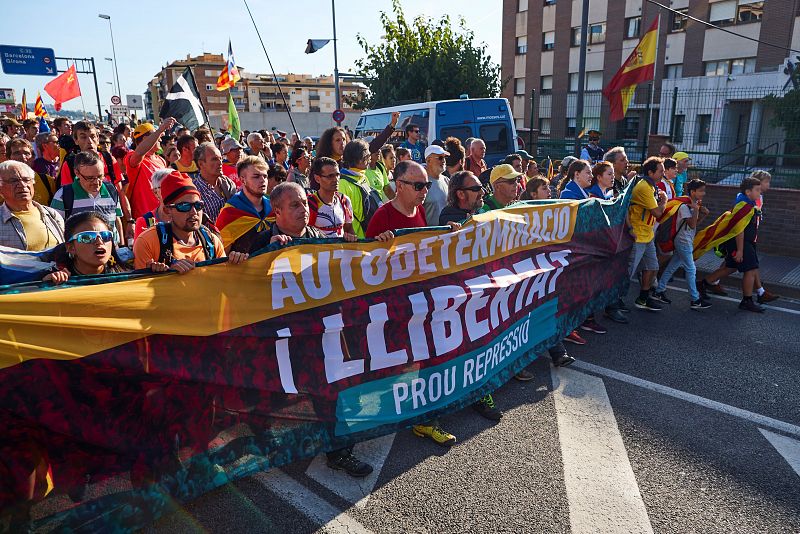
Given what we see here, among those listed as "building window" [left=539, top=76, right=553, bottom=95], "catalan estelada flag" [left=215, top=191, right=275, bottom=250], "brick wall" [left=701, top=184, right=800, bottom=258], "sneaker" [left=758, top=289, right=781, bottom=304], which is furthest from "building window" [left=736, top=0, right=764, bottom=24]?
"catalan estelada flag" [left=215, top=191, right=275, bottom=250]

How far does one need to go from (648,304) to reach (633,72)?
26.1ft

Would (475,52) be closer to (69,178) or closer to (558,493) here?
(69,178)

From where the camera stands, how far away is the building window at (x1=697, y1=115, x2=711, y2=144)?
1278 centimetres

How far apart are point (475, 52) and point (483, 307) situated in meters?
23.9

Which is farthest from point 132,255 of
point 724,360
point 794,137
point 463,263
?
point 794,137

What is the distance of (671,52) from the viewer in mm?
29859

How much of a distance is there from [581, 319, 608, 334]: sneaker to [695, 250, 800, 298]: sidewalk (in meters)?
3.13

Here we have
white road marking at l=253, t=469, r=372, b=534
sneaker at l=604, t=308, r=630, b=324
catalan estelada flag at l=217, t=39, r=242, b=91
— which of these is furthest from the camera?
catalan estelada flag at l=217, t=39, r=242, b=91

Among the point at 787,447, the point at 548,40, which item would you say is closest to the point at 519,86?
the point at 548,40

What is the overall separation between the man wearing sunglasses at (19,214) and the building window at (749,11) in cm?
3177

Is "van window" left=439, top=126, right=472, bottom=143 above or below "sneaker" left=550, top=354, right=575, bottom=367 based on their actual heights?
above

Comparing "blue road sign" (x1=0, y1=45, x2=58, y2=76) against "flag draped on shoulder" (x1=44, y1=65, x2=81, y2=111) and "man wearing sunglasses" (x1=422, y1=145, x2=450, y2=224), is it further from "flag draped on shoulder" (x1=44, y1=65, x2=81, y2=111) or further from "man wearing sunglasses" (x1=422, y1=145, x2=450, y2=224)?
"man wearing sunglasses" (x1=422, y1=145, x2=450, y2=224)

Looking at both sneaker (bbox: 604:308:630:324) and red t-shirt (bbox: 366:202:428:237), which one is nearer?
red t-shirt (bbox: 366:202:428:237)

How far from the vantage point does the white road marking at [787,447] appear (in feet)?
11.5
